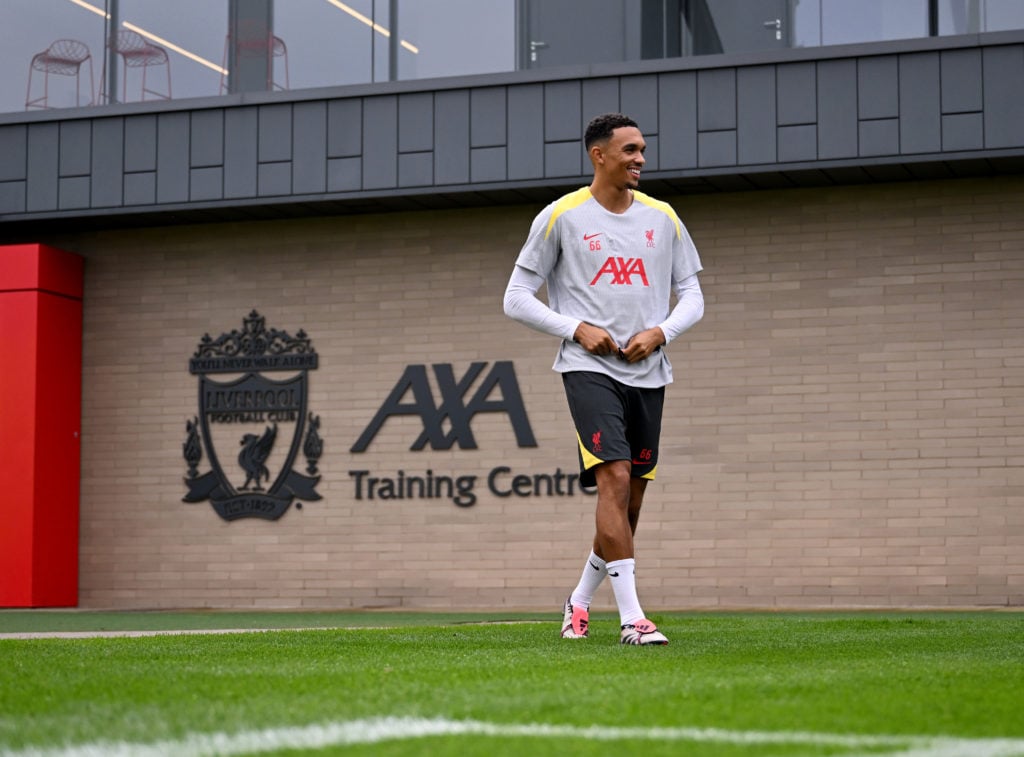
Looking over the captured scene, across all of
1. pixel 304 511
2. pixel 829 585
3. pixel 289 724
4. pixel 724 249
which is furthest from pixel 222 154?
pixel 289 724

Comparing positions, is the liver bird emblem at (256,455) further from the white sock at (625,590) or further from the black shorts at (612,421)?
the white sock at (625,590)

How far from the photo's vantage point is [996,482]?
1166 cm

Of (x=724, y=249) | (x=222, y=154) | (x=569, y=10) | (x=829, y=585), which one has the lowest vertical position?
(x=829, y=585)

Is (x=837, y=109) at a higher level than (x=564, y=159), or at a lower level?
higher

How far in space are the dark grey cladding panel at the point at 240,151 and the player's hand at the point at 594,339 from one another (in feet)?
25.4

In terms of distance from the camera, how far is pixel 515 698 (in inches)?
133

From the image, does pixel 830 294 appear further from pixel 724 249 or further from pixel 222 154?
pixel 222 154

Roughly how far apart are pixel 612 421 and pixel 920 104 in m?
6.59

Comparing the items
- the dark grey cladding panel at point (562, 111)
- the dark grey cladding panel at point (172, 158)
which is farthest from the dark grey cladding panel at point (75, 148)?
the dark grey cladding panel at point (562, 111)

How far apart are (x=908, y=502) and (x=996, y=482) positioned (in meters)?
0.68

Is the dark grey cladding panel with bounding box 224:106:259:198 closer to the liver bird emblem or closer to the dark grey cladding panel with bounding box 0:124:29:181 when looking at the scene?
the dark grey cladding panel with bounding box 0:124:29:181

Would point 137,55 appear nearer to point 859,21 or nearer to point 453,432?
point 453,432

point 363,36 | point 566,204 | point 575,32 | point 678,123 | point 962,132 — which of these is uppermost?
point 363,36

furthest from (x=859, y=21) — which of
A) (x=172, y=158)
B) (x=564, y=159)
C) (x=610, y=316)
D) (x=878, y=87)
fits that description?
(x=610, y=316)
